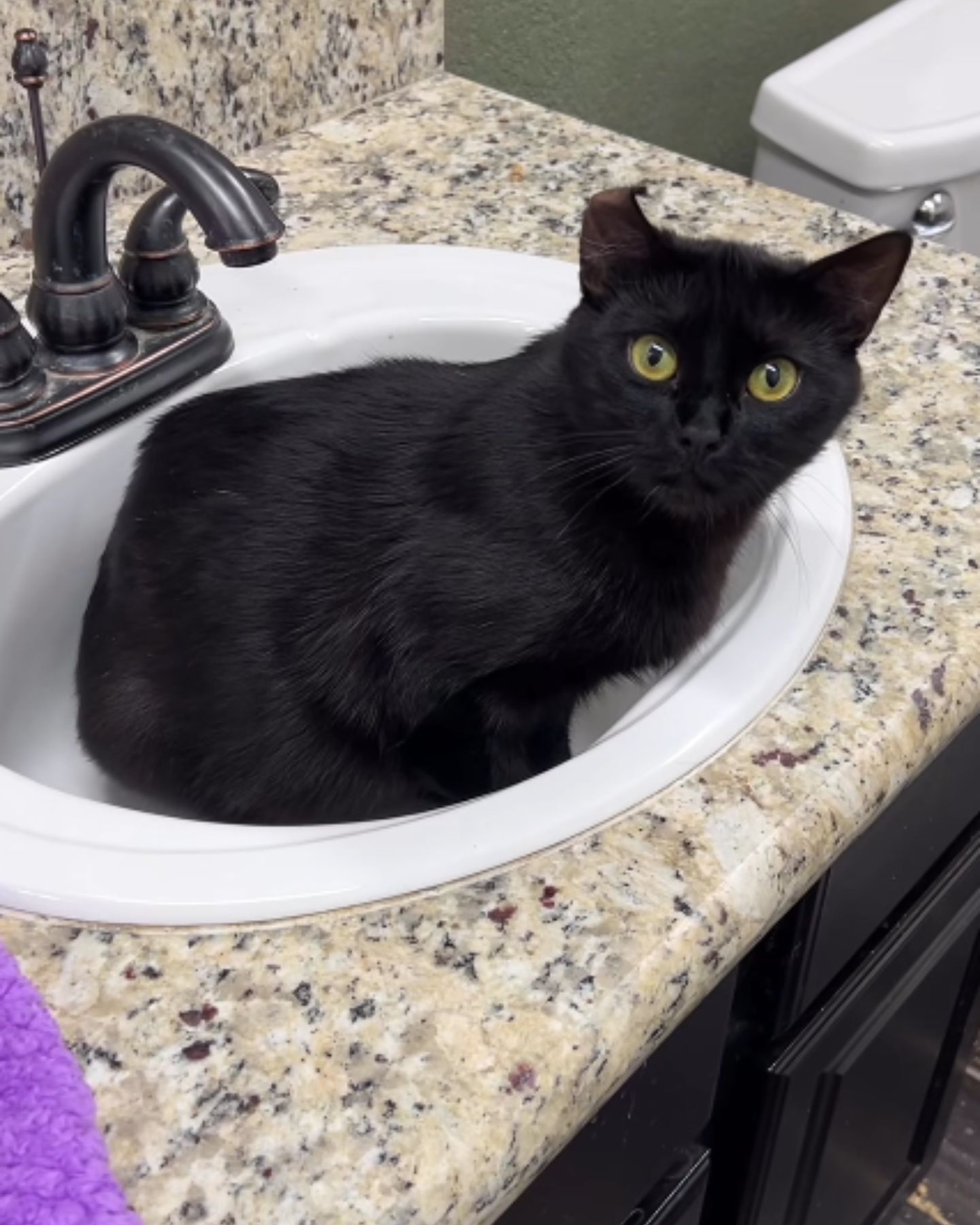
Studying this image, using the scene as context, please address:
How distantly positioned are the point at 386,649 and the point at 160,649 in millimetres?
156

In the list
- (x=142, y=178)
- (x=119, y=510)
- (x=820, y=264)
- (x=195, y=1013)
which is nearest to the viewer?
(x=195, y=1013)

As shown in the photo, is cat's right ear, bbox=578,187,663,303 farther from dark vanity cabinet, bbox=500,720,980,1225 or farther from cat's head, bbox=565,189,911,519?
dark vanity cabinet, bbox=500,720,980,1225

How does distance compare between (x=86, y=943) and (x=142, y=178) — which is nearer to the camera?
(x=86, y=943)

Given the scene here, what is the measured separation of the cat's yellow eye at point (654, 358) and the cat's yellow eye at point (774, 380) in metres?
0.04

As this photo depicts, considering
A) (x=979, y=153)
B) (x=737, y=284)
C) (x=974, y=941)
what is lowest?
(x=974, y=941)

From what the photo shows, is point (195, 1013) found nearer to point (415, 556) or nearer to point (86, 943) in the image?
point (86, 943)

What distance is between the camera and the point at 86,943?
1.86 feet

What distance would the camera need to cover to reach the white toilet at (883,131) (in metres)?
1.53

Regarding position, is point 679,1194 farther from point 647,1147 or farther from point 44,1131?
point 44,1131

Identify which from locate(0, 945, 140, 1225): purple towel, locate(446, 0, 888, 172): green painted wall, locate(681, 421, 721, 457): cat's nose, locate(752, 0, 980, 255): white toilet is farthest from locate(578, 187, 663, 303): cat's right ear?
locate(752, 0, 980, 255): white toilet

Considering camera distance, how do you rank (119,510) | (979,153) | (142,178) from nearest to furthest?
(119,510) < (142,178) < (979,153)

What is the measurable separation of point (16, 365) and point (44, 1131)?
18.4 inches

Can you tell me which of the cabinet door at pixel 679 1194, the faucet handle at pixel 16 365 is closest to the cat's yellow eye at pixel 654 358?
the faucet handle at pixel 16 365

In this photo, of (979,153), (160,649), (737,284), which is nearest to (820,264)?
(737,284)
